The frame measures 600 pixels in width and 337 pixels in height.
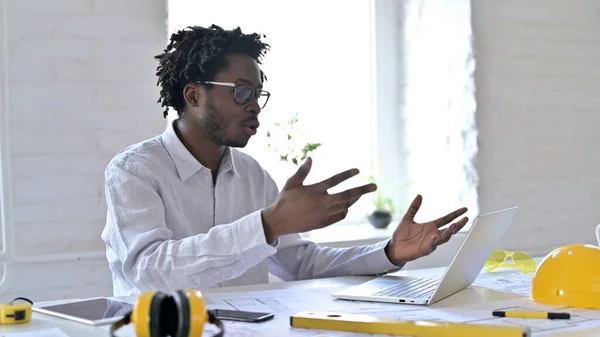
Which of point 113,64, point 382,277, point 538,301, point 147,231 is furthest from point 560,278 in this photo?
point 113,64

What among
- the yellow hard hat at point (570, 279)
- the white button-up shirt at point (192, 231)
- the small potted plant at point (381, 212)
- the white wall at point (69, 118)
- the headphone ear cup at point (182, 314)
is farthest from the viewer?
the small potted plant at point (381, 212)

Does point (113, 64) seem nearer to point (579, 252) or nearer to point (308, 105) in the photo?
point (308, 105)

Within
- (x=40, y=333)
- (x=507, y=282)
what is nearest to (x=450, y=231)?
(x=507, y=282)

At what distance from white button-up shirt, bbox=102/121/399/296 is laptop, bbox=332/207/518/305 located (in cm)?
19

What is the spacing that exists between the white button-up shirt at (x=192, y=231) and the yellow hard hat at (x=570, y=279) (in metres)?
0.45

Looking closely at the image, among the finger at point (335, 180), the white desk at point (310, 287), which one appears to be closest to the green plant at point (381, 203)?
the white desk at point (310, 287)

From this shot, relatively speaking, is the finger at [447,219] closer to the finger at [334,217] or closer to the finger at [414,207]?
the finger at [414,207]

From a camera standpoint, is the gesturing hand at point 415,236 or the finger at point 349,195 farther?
the gesturing hand at point 415,236

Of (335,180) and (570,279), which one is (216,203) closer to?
(335,180)

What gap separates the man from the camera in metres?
1.51

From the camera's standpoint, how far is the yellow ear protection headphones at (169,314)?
942 millimetres

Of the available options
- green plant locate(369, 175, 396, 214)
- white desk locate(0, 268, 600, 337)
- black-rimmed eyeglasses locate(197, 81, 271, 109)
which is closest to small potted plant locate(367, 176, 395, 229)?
green plant locate(369, 175, 396, 214)

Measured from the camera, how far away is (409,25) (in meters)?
3.21

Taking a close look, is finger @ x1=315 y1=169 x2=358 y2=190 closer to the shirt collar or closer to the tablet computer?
the tablet computer
